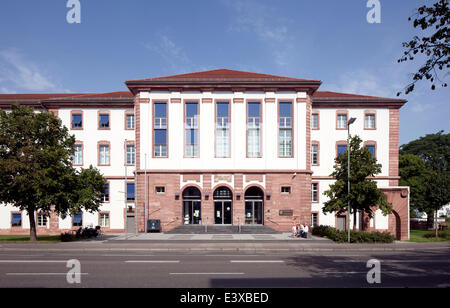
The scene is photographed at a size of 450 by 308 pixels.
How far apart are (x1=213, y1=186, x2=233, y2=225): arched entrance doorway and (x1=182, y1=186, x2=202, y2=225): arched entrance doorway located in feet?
5.64

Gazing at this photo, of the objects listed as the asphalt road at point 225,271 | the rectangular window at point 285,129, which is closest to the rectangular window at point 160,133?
the rectangular window at point 285,129

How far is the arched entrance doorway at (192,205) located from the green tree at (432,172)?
83.9 feet

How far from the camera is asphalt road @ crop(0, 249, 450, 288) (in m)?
10.4

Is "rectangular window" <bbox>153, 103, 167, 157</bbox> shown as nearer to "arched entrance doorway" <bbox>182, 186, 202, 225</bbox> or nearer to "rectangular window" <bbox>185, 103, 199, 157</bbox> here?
"rectangular window" <bbox>185, 103, 199, 157</bbox>

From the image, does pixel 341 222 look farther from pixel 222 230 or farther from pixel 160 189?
pixel 160 189

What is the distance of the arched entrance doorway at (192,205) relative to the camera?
103 feet

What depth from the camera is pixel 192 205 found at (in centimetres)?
3166

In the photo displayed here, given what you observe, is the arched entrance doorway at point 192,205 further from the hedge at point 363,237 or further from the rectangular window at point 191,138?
the hedge at point 363,237

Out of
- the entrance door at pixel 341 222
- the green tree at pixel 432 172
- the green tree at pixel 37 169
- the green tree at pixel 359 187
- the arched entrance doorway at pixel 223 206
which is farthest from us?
the entrance door at pixel 341 222

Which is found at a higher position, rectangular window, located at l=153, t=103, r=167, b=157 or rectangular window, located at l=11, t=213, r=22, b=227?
rectangular window, located at l=153, t=103, r=167, b=157

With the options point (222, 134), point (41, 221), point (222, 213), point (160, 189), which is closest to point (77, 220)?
point (41, 221)

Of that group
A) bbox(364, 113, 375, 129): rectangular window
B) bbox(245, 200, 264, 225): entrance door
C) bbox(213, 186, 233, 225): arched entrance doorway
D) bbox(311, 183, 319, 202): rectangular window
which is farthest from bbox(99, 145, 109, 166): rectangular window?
bbox(364, 113, 375, 129): rectangular window
